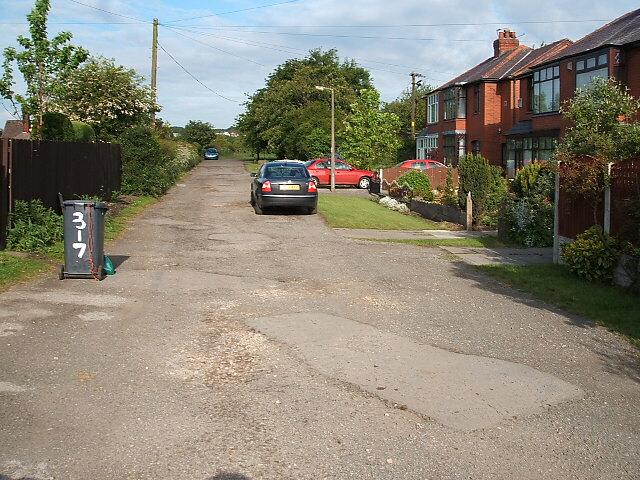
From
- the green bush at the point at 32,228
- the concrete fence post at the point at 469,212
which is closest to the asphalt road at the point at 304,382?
the green bush at the point at 32,228

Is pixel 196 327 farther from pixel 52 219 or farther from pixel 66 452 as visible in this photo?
pixel 52 219

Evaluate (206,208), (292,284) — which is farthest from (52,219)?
(206,208)

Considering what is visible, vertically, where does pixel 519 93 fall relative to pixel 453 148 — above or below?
above

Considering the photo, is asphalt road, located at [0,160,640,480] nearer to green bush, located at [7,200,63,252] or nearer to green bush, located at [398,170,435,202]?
green bush, located at [7,200,63,252]

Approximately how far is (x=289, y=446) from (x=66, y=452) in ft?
4.54

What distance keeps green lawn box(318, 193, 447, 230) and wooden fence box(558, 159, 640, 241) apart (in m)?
6.51

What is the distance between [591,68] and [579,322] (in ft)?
79.0

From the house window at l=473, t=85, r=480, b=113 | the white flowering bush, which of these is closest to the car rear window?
the white flowering bush

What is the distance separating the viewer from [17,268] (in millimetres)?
10539

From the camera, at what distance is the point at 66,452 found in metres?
4.57

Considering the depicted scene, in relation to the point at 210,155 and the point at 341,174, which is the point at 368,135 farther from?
the point at 210,155

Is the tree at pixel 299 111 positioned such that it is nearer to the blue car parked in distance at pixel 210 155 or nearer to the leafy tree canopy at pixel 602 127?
the blue car parked in distance at pixel 210 155

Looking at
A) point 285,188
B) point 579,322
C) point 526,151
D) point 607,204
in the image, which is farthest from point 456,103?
point 579,322

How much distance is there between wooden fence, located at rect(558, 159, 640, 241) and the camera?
1038cm
